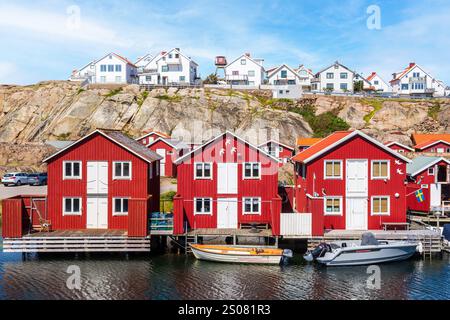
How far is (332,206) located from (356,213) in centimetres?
181

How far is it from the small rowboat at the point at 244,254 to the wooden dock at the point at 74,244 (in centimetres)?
418

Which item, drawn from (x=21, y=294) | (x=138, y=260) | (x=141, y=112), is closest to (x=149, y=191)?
(x=138, y=260)

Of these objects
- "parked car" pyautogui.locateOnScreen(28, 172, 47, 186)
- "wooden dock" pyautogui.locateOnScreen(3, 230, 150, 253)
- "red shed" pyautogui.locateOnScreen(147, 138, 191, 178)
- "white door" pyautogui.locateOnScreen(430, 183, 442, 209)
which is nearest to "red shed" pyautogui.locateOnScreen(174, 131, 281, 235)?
"wooden dock" pyautogui.locateOnScreen(3, 230, 150, 253)

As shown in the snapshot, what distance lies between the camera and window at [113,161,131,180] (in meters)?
32.6

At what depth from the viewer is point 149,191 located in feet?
111

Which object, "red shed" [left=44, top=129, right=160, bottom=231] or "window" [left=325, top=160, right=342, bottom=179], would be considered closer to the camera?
"red shed" [left=44, top=129, right=160, bottom=231]

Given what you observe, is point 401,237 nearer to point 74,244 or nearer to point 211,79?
point 74,244

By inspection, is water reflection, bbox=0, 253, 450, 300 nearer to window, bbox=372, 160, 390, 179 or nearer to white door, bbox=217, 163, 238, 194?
white door, bbox=217, 163, 238, 194

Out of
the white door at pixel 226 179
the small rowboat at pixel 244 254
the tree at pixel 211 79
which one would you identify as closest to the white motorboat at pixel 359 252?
the small rowboat at pixel 244 254

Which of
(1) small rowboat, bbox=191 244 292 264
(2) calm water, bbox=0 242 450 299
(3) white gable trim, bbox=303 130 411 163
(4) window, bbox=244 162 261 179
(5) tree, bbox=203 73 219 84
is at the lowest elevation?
(2) calm water, bbox=0 242 450 299

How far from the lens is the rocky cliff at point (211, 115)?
83.6m

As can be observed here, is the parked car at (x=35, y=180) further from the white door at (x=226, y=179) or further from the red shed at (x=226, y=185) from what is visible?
the white door at (x=226, y=179)

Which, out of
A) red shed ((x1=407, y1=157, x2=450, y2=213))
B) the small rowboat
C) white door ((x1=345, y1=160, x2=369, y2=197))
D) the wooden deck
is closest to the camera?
the small rowboat

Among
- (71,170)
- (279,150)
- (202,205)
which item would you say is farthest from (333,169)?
(279,150)
